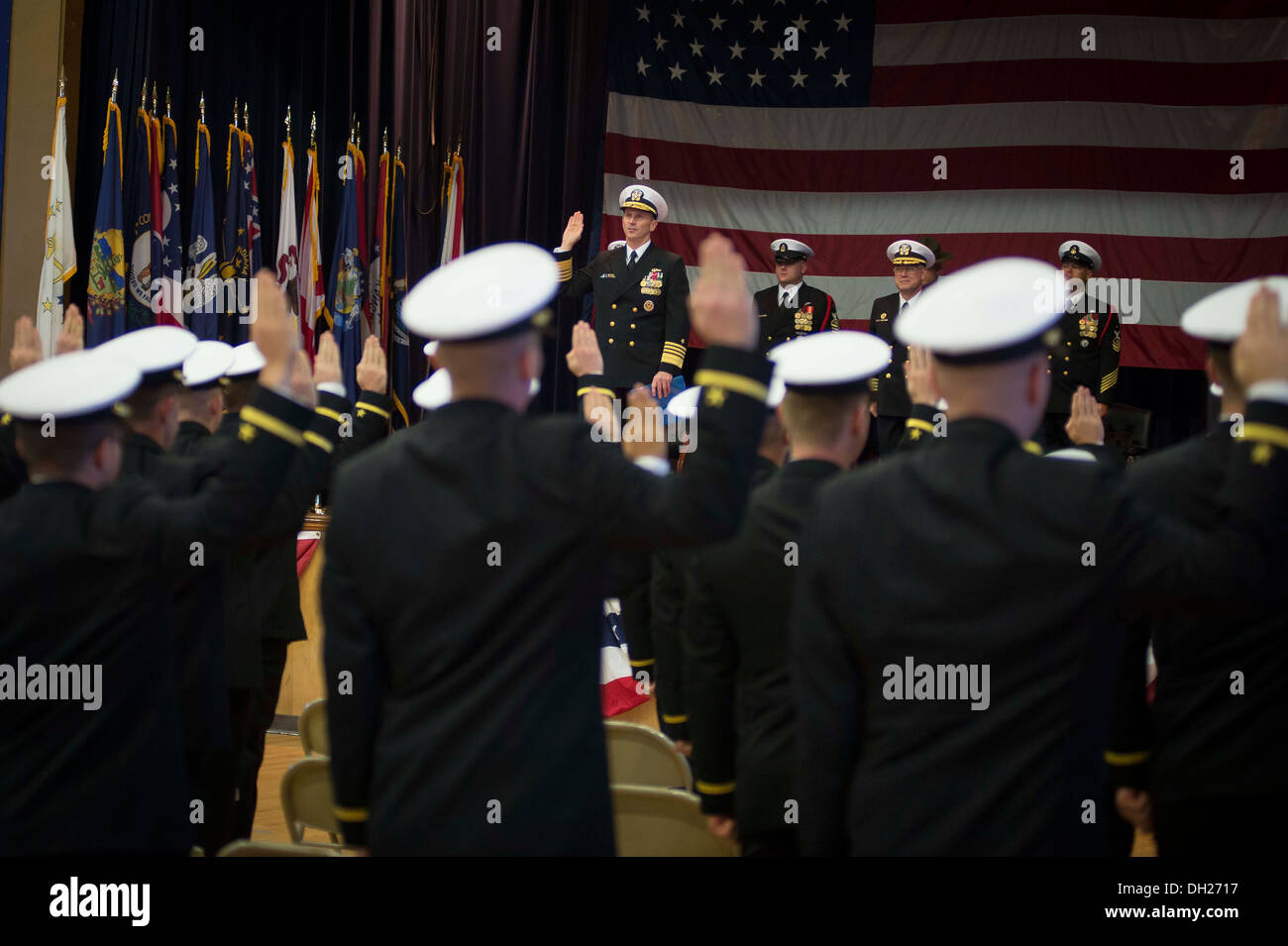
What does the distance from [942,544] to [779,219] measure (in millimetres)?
7409

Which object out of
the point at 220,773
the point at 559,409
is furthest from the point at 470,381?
the point at 559,409

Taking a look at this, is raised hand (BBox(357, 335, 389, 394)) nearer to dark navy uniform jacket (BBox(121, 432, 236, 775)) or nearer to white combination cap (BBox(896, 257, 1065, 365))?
dark navy uniform jacket (BBox(121, 432, 236, 775))

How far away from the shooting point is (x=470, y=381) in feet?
5.61

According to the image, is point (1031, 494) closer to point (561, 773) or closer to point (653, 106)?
point (561, 773)

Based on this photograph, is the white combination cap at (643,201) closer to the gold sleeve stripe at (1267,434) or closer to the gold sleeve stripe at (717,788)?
the gold sleeve stripe at (717,788)

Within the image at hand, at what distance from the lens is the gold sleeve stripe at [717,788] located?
2268 millimetres

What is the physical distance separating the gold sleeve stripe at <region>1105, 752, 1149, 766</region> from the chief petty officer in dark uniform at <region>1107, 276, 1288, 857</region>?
5cm

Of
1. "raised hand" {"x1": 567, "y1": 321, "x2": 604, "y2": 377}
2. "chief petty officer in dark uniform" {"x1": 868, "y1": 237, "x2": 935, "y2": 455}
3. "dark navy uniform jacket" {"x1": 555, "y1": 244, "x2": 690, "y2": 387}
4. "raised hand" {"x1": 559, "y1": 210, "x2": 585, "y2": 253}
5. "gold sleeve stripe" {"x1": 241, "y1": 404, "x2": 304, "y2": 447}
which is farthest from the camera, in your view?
"chief petty officer in dark uniform" {"x1": 868, "y1": 237, "x2": 935, "y2": 455}

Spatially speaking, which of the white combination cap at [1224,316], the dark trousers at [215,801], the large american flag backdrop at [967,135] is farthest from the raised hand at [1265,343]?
the large american flag backdrop at [967,135]

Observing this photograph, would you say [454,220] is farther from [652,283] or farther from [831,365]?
[831,365]

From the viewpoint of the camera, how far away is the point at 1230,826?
1.90 metres

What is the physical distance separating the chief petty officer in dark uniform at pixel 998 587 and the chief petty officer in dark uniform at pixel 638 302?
17.3 feet

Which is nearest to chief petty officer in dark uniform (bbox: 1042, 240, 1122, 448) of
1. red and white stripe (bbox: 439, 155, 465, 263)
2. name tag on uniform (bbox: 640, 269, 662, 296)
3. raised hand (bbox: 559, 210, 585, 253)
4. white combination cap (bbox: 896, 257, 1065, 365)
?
name tag on uniform (bbox: 640, 269, 662, 296)

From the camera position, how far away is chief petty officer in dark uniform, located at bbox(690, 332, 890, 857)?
2.12 meters
